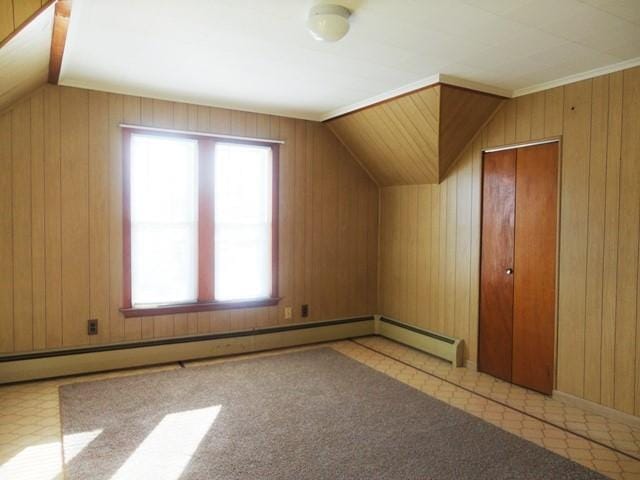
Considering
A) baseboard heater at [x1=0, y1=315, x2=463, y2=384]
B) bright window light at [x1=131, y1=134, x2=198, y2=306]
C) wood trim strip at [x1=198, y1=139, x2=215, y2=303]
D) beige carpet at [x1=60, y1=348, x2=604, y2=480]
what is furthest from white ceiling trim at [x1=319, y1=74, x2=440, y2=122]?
beige carpet at [x1=60, y1=348, x2=604, y2=480]

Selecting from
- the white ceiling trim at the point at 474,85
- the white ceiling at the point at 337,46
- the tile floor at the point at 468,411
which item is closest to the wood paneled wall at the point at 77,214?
the white ceiling at the point at 337,46

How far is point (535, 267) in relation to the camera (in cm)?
380

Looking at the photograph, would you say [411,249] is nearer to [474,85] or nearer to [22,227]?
[474,85]

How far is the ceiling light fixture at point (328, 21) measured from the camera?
2.44 metres

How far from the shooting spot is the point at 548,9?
2457 millimetres

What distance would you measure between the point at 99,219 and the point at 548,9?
3549 mm

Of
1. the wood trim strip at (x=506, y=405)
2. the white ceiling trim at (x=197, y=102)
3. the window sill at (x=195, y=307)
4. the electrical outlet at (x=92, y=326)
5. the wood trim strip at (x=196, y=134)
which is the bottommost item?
the wood trim strip at (x=506, y=405)

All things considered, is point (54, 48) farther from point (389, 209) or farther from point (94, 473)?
point (389, 209)

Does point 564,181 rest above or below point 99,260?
above

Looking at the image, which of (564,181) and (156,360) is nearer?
(564,181)

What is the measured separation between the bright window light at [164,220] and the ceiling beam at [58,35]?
827 millimetres

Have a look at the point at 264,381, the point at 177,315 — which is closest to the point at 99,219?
the point at 177,315

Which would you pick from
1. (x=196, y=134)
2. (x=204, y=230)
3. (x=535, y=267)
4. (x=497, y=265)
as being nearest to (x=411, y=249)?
(x=497, y=265)

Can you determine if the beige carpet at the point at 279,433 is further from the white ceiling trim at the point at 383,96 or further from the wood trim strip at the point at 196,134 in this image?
the white ceiling trim at the point at 383,96
